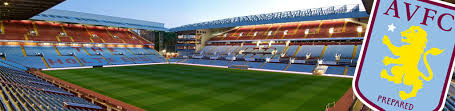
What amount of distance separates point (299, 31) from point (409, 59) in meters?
49.3

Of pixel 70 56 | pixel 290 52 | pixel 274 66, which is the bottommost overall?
pixel 274 66

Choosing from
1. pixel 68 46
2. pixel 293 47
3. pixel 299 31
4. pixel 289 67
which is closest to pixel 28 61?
pixel 68 46

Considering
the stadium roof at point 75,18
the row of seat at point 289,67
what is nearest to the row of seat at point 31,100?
the row of seat at point 289,67

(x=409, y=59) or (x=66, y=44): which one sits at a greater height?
(x=66, y=44)

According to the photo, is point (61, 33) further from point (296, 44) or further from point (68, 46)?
point (296, 44)

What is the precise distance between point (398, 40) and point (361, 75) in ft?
1.62

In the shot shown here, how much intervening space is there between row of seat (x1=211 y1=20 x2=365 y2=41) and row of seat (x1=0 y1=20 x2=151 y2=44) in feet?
89.1

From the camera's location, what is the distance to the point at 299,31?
48625mm

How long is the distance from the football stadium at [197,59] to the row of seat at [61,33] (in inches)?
7.5

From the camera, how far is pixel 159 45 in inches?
2717

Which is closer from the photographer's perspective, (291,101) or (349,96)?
(291,101)

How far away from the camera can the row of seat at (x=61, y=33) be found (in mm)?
42750

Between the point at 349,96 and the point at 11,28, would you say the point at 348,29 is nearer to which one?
the point at 349,96

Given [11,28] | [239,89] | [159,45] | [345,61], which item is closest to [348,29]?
[345,61]
